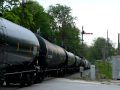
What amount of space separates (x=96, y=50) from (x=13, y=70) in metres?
159

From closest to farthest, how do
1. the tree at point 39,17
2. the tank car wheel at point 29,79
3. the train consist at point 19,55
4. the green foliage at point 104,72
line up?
the train consist at point 19,55
the tank car wheel at point 29,79
the green foliage at point 104,72
the tree at point 39,17

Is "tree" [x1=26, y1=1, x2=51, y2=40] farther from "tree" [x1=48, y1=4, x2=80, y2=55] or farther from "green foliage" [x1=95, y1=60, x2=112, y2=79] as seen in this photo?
"green foliage" [x1=95, y1=60, x2=112, y2=79]

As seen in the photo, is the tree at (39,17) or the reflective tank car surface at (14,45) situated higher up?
the tree at (39,17)

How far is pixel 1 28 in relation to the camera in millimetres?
17453

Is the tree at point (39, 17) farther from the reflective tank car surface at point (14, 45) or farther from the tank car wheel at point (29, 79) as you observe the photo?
the reflective tank car surface at point (14, 45)

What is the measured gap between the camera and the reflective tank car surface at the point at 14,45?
17594 millimetres

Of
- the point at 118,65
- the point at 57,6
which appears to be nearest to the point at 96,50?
the point at 57,6

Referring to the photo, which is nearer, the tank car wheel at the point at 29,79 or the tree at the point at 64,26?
the tank car wheel at the point at 29,79

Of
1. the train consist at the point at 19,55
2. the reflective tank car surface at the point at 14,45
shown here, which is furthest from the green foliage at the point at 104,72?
the reflective tank car surface at the point at 14,45

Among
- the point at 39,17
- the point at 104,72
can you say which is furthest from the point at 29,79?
the point at 39,17

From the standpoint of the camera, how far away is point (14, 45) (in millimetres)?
19203

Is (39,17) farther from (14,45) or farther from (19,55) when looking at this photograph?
(14,45)

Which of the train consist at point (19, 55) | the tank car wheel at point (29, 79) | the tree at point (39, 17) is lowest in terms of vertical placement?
the tank car wheel at point (29, 79)

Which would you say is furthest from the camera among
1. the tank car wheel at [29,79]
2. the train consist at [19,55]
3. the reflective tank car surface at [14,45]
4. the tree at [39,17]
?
the tree at [39,17]
